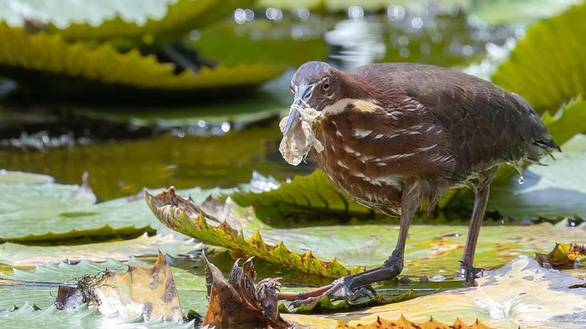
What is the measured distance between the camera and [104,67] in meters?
5.86

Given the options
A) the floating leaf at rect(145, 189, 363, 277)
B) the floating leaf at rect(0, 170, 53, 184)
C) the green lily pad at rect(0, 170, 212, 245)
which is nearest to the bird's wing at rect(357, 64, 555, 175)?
the floating leaf at rect(145, 189, 363, 277)

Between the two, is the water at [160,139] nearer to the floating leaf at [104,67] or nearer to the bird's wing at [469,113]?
the floating leaf at [104,67]

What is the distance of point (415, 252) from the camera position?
3.71 metres

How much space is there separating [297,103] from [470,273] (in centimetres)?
71

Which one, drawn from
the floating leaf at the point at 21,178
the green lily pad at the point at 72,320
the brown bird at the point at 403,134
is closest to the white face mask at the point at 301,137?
the brown bird at the point at 403,134

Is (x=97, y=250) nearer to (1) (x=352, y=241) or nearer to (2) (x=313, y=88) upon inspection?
(1) (x=352, y=241)

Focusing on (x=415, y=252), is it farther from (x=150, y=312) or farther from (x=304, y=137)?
(x=150, y=312)

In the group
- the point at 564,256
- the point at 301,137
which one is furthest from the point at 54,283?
the point at 564,256

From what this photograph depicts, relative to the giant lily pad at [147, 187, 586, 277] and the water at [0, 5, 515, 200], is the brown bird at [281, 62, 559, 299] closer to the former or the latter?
the giant lily pad at [147, 187, 586, 277]

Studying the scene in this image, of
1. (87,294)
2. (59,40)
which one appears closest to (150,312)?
(87,294)

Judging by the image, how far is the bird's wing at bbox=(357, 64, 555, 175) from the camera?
3470 millimetres

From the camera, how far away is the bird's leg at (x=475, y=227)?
3411 millimetres

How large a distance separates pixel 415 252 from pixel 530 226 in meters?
0.44

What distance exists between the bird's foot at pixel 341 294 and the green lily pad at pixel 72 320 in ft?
1.47
